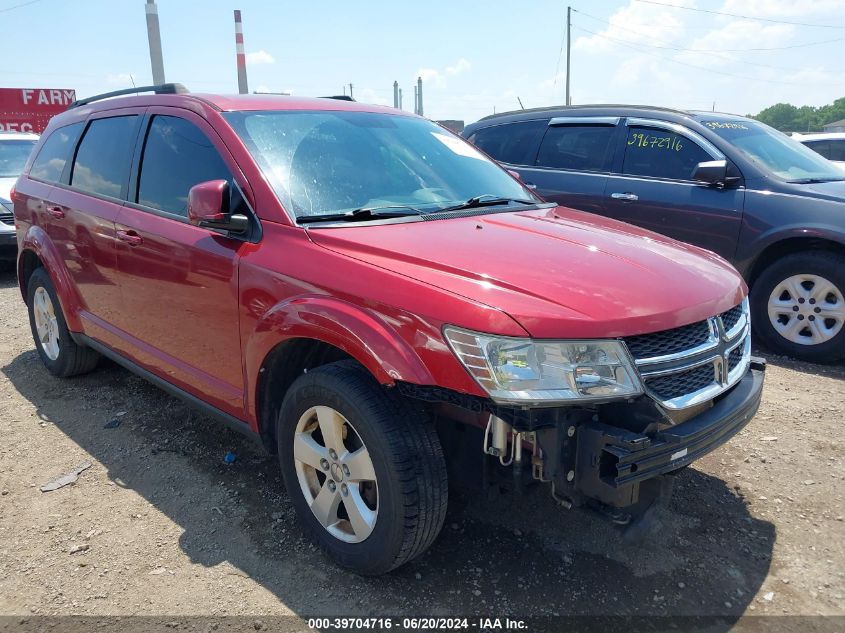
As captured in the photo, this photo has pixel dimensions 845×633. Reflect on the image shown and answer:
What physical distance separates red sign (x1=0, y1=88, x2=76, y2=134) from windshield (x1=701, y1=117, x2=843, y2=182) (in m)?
20.7

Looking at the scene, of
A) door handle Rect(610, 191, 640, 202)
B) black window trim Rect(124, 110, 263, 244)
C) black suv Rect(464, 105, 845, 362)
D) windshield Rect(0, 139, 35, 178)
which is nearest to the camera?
black window trim Rect(124, 110, 263, 244)

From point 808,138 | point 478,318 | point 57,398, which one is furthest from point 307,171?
point 808,138

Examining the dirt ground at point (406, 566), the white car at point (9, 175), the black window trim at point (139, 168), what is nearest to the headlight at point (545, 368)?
the dirt ground at point (406, 566)

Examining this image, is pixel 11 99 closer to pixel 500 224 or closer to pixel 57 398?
pixel 57 398

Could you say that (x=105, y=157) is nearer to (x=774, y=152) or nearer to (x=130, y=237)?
(x=130, y=237)

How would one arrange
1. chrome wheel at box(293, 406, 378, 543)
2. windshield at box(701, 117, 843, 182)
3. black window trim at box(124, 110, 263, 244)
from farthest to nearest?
windshield at box(701, 117, 843, 182)
black window trim at box(124, 110, 263, 244)
chrome wheel at box(293, 406, 378, 543)

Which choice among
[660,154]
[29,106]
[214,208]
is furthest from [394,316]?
[29,106]

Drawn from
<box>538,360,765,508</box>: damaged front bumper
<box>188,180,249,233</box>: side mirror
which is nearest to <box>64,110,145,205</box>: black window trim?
<box>188,180,249,233</box>: side mirror

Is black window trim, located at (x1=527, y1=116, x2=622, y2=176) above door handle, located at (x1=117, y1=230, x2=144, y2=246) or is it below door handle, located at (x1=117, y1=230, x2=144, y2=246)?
above

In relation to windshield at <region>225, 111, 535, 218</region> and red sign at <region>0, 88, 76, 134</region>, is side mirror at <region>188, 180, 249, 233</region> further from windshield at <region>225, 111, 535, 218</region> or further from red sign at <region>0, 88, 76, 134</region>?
red sign at <region>0, 88, 76, 134</region>

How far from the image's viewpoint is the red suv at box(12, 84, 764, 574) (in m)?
2.11

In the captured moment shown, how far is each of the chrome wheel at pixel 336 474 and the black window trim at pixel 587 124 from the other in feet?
14.5

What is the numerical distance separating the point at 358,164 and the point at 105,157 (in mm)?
1795

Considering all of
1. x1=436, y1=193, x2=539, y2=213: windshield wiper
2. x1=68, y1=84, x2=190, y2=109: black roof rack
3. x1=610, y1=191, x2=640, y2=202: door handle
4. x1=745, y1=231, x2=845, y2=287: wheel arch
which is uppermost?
x1=68, y1=84, x2=190, y2=109: black roof rack
